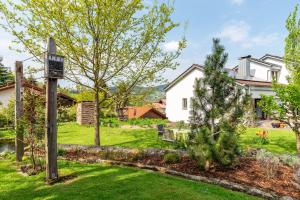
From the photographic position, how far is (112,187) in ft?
18.7

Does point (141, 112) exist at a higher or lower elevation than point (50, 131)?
higher

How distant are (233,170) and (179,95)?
22.9 m

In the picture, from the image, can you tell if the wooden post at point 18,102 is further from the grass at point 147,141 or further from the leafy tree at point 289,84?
the leafy tree at point 289,84

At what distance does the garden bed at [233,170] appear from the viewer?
623 centimetres

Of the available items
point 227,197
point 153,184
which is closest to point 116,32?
point 153,184

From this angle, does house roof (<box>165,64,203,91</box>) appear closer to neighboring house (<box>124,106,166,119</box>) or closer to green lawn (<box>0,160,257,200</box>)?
neighboring house (<box>124,106,166,119</box>)

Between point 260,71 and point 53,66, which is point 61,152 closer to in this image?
point 53,66

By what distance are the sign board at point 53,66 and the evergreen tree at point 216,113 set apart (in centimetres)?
392

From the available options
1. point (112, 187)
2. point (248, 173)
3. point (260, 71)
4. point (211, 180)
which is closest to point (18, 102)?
point (112, 187)

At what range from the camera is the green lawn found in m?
5.24

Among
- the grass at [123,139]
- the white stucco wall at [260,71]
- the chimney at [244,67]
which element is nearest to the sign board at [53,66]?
the grass at [123,139]

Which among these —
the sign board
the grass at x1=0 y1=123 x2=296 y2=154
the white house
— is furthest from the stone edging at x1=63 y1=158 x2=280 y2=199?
the white house

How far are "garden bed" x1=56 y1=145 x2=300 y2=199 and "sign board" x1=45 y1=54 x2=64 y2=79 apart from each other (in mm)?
3386

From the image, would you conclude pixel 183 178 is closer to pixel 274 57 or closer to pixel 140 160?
pixel 140 160
